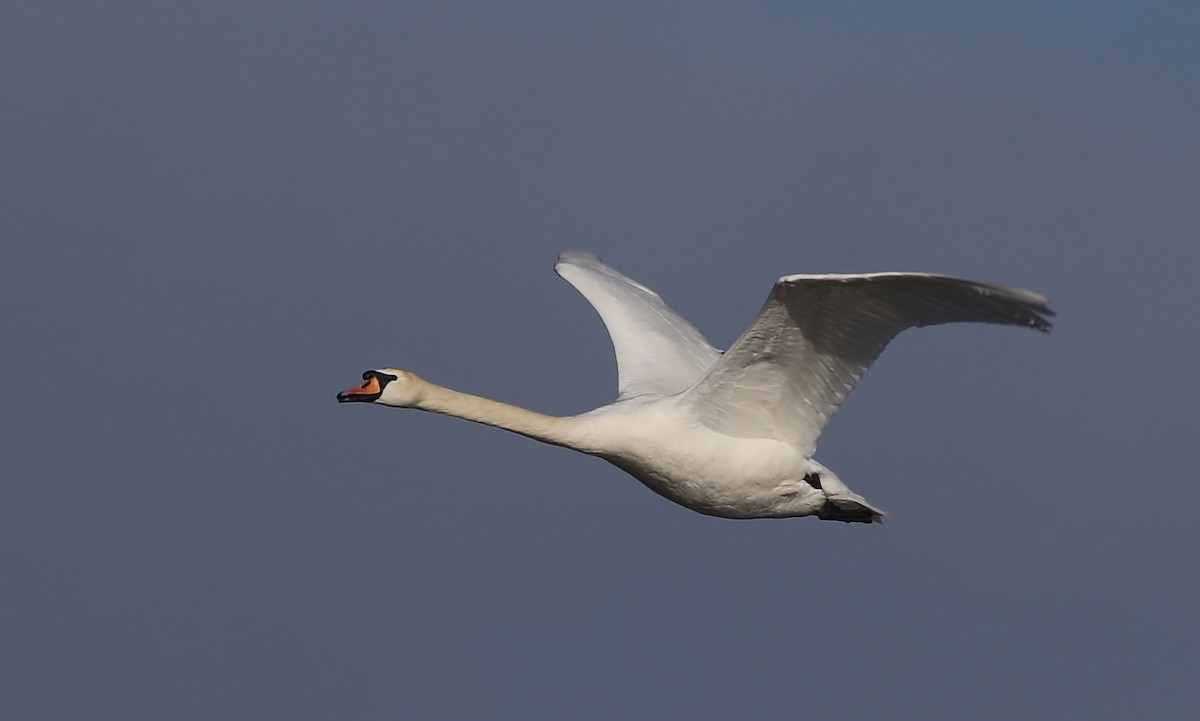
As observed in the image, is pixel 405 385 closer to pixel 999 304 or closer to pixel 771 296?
pixel 771 296

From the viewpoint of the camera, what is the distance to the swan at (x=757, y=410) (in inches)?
486

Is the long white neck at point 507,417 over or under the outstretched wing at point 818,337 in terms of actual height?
under

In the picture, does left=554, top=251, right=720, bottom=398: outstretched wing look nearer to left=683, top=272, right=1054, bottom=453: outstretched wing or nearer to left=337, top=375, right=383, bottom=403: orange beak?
left=683, top=272, right=1054, bottom=453: outstretched wing

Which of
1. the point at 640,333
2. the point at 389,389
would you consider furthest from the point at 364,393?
the point at 640,333

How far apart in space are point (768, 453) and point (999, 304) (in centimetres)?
323

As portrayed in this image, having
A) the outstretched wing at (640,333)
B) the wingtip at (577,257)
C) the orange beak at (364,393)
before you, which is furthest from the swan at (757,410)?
the wingtip at (577,257)

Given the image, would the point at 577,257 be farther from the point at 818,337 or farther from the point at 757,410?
the point at 818,337

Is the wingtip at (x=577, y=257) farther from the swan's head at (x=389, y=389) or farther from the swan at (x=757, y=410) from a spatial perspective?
the swan's head at (x=389, y=389)

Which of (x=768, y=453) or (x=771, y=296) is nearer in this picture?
(x=771, y=296)

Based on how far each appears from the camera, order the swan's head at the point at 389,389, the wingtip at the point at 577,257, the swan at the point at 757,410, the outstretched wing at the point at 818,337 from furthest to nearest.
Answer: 1. the wingtip at the point at 577,257
2. the swan's head at the point at 389,389
3. the swan at the point at 757,410
4. the outstretched wing at the point at 818,337

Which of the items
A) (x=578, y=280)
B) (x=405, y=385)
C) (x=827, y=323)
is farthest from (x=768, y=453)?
(x=578, y=280)

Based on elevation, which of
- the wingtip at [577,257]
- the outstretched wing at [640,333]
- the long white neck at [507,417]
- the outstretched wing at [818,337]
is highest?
the wingtip at [577,257]

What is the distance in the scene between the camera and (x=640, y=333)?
1664 centimetres

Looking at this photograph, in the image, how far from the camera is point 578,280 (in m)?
17.7
